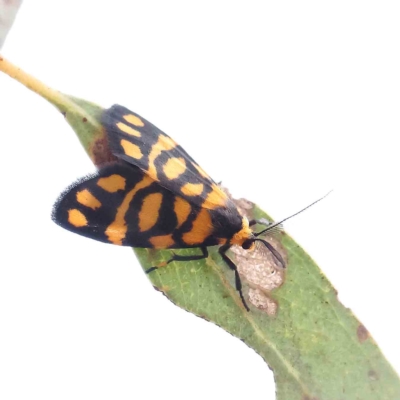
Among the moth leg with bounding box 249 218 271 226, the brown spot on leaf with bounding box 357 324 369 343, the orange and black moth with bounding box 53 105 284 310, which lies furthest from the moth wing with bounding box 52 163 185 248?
the brown spot on leaf with bounding box 357 324 369 343

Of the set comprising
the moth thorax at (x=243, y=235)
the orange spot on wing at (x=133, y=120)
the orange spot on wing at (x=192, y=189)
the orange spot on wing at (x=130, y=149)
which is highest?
the orange spot on wing at (x=133, y=120)

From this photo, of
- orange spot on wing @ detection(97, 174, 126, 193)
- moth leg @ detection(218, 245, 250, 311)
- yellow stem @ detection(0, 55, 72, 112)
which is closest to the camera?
yellow stem @ detection(0, 55, 72, 112)

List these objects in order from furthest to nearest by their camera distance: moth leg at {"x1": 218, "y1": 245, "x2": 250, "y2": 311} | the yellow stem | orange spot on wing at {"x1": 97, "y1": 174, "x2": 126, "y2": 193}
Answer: moth leg at {"x1": 218, "y1": 245, "x2": 250, "y2": 311}, orange spot on wing at {"x1": 97, "y1": 174, "x2": 126, "y2": 193}, the yellow stem

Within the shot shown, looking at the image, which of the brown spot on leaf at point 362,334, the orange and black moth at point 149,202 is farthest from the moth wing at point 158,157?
the brown spot on leaf at point 362,334

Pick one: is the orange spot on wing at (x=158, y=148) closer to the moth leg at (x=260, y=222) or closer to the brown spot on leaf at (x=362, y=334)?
the moth leg at (x=260, y=222)

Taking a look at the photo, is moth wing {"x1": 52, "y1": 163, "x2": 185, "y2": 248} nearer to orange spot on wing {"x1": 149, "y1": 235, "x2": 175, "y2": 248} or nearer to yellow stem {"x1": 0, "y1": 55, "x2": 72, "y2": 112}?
orange spot on wing {"x1": 149, "y1": 235, "x2": 175, "y2": 248}

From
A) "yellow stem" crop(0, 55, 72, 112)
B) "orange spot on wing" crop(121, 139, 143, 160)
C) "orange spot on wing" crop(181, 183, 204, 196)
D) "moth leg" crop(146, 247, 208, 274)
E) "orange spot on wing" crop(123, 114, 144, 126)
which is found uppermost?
"orange spot on wing" crop(123, 114, 144, 126)

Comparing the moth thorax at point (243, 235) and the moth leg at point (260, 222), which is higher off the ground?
the moth leg at point (260, 222)
